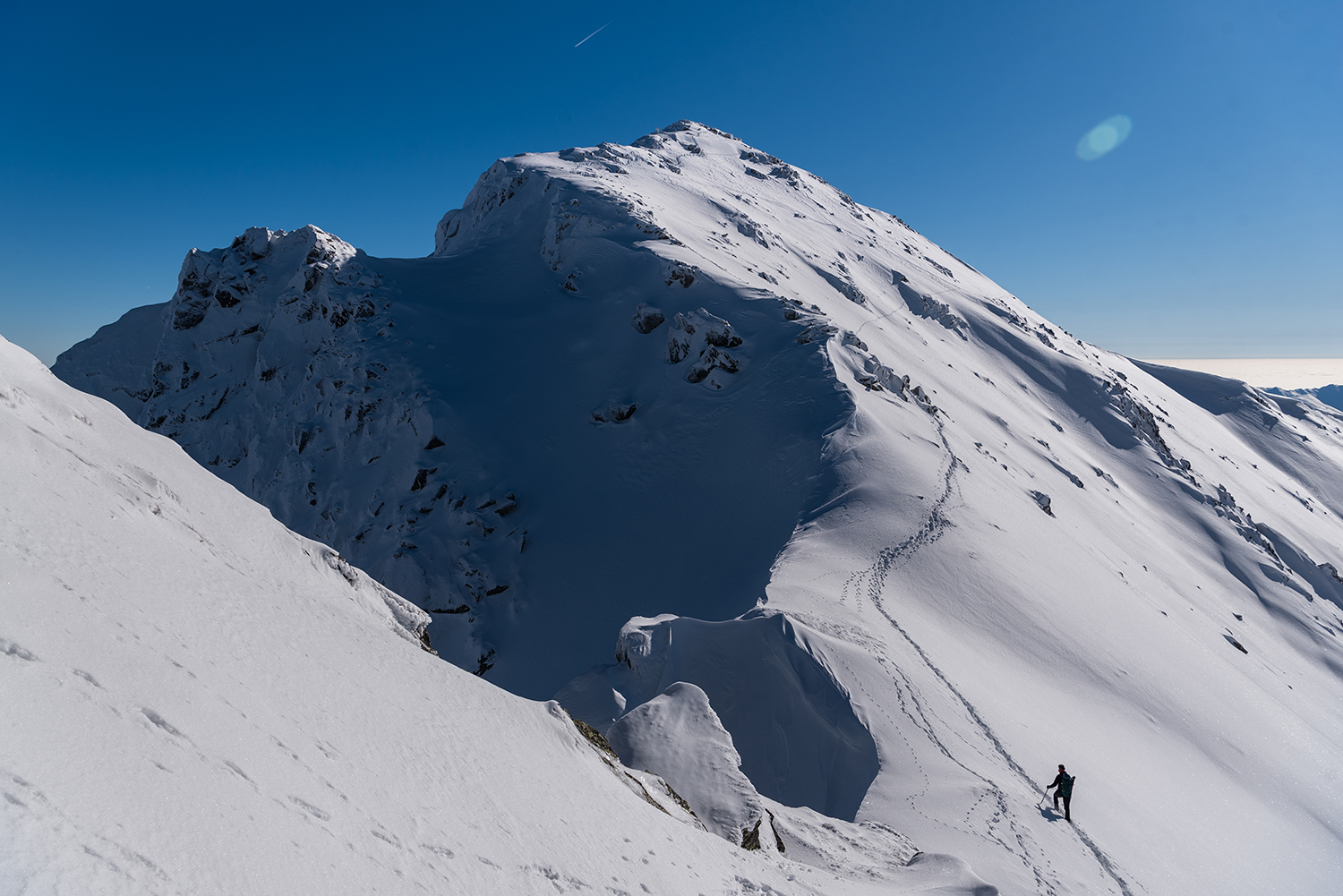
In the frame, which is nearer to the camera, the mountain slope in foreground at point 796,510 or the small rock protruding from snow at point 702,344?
the mountain slope in foreground at point 796,510

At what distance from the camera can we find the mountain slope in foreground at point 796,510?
13.1 metres

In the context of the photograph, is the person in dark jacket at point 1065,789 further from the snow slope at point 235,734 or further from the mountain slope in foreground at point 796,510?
the snow slope at point 235,734

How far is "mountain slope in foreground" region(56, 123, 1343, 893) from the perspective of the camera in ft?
43.0

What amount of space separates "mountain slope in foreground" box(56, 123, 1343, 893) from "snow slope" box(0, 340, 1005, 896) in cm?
293

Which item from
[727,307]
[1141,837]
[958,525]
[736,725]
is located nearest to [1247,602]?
A: [958,525]

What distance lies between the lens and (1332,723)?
22250 mm

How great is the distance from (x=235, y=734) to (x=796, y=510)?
19.5 m

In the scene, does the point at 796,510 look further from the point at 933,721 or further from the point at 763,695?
the point at 933,721

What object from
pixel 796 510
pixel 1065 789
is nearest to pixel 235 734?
pixel 1065 789

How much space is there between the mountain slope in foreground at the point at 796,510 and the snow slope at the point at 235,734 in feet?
9.62

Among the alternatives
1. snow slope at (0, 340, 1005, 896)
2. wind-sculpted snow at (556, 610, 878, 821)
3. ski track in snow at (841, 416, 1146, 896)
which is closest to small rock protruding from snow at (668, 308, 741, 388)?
ski track in snow at (841, 416, 1146, 896)

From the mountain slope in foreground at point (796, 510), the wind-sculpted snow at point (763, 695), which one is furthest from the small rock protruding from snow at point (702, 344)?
the wind-sculpted snow at point (763, 695)

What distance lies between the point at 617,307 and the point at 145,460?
29.9 m

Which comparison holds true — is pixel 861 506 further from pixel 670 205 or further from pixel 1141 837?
pixel 670 205
